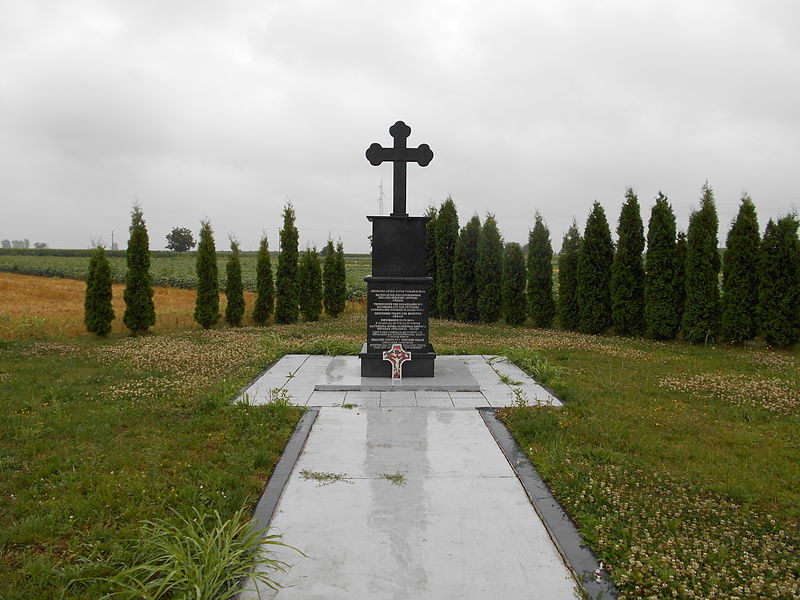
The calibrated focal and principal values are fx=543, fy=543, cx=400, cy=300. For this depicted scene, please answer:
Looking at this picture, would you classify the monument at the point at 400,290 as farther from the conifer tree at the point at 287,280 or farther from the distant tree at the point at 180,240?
the distant tree at the point at 180,240

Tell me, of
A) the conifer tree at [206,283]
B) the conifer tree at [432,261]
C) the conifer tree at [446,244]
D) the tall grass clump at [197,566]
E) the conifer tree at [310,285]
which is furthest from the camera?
the conifer tree at [432,261]

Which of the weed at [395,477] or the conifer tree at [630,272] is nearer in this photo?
the weed at [395,477]

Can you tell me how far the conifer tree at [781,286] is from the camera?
10.3 metres

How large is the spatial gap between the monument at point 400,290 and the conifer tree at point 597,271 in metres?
6.55

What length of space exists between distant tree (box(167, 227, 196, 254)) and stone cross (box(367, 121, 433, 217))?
71148 mm

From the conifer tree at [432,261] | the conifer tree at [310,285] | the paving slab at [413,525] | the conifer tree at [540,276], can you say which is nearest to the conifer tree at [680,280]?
the conifer tree at [540,276]

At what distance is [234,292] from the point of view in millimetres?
14094

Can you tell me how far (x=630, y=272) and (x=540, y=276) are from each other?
7.98ft

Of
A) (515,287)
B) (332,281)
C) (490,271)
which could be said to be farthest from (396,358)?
(332,281)

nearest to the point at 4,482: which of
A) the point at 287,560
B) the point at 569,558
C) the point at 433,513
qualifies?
the point at 287,560

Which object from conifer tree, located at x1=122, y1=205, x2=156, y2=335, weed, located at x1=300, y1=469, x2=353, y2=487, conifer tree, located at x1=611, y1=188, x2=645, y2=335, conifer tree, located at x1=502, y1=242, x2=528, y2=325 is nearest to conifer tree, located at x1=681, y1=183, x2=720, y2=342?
conifer tree, located at x1=611, y1=188, x2=645, y2=335

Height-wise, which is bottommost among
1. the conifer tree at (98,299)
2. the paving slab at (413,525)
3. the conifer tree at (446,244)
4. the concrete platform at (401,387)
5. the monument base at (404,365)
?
the paving slab at (413,525)

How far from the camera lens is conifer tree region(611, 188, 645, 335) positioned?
12.1 meters

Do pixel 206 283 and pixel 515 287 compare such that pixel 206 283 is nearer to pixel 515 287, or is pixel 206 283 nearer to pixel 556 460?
pixel 515 287
